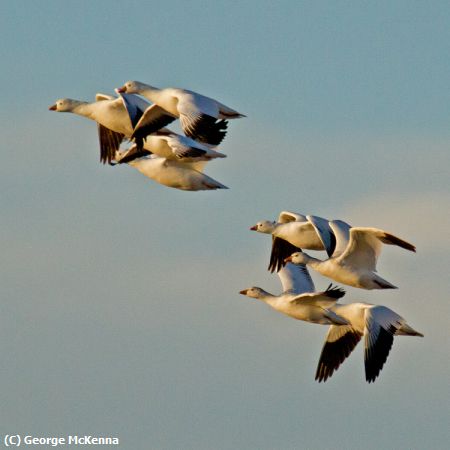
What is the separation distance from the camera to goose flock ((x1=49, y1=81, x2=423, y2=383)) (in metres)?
23.8

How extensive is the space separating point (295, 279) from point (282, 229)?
79 centimetres

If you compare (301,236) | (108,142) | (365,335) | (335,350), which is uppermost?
(108,142)

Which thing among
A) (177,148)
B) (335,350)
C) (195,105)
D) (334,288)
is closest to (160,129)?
(177,148)

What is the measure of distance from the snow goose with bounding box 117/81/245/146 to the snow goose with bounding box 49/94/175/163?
0.44 ft

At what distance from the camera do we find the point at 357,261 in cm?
2456

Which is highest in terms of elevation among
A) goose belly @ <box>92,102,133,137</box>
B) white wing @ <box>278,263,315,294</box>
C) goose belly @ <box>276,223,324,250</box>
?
goose belly @ <box>92,102,133,137</box>

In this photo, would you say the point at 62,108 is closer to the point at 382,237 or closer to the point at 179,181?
the point at 179,181

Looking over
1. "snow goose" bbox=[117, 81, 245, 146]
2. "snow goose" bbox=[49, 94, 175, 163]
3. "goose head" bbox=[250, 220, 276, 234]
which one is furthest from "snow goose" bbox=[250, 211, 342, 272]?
"snow goose" bbox=[49, 94, 175, 163]

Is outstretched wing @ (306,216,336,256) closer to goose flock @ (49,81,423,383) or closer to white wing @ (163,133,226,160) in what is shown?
goose flock @ (49,81,423,383)

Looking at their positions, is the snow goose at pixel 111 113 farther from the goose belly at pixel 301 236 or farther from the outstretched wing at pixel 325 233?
the goose belly at pixel 301 236

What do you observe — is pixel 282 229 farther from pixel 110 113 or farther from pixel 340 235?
pixel 110 113

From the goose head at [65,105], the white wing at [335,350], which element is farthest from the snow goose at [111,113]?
the white wing at [335,350]

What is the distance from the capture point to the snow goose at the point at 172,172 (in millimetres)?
25547

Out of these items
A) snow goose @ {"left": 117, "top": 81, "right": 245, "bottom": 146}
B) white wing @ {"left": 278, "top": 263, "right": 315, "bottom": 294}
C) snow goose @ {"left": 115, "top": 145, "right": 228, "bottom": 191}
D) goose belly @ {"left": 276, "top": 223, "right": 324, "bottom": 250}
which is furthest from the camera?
white wing @ {"left": 278, "top": 263, "right": 315, "bottom": 294}
